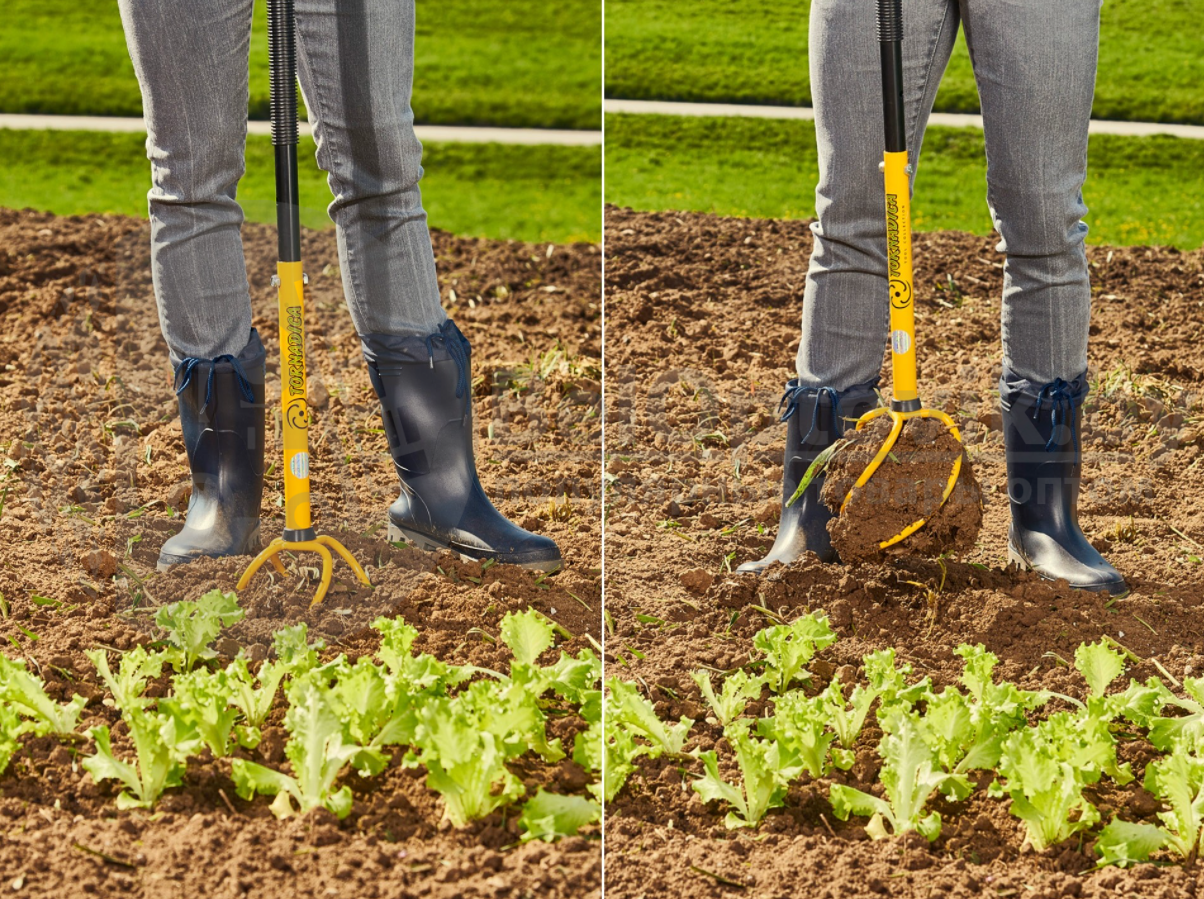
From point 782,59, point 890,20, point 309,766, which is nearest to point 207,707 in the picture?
→ point 309,766

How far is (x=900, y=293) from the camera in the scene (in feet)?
7.94

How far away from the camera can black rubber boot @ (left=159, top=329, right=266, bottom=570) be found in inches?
104

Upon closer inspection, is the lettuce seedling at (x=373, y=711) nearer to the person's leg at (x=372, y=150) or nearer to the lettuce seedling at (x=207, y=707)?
the lettuce seedling at (x=207, y=707)

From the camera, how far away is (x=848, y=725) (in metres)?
1.99

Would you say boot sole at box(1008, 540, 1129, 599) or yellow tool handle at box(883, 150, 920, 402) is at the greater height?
yellow tool handle at box(883, 150, 920, 402)

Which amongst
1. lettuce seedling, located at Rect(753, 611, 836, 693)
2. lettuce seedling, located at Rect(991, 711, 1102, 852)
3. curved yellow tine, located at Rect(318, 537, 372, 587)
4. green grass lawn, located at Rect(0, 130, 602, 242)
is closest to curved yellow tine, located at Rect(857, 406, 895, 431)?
lettuce seedling, located at Rect(753, 611, 836, 693)

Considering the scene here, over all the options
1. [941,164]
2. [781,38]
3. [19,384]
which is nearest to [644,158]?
[941,164]

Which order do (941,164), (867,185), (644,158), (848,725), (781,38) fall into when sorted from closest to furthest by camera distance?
1. (848,725)
2. (867,185)
3. (941,164)
4. (644,158)
5. (781,38)

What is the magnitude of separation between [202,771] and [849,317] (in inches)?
64.0

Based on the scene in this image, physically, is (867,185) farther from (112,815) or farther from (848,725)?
(112,815)

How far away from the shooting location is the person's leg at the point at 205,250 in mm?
2445

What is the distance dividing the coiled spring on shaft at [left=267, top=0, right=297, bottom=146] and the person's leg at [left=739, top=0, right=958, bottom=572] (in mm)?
1075

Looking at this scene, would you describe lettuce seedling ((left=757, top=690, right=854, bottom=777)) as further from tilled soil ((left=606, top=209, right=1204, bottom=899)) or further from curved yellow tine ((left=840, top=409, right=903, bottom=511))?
curved yellow tine ((left=840, top=409, right=903, bottom=511))

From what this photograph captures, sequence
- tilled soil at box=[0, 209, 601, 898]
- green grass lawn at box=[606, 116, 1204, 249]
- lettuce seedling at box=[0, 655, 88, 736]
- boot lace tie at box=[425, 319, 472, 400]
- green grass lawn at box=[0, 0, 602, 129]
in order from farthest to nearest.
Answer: green grass lawn at box=[0, 0, 602, 129] → green grass lawn at box=[606, 116, 1204, 249] → boot lace tie at box=[425, 319, 472, 400] → lettuce seedling at box=[0, 655, 88, 736] → tilled soil at box=[0, 209, 601, 898]
